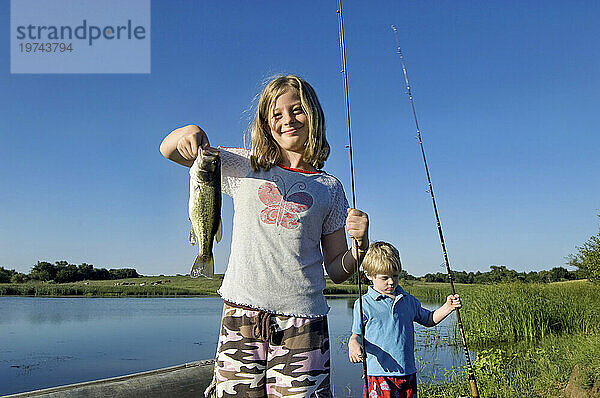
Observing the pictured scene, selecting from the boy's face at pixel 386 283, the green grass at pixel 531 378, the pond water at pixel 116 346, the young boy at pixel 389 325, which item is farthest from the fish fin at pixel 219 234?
the pond water at pixel 116 346

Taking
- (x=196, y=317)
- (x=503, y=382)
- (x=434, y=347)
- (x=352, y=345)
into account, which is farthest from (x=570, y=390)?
(x=196, y=317)

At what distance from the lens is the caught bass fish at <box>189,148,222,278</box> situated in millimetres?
1962

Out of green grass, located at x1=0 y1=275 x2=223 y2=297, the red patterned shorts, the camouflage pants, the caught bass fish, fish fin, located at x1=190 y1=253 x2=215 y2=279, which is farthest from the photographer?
green grass, located at x1=0 y1=275 x2=223 y2=297

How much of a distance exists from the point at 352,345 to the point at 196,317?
20501 millimetres

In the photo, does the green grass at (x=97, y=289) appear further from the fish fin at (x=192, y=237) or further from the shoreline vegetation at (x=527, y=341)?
the fish fin at (x=192, y=237)

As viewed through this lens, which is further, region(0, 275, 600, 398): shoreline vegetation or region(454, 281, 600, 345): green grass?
region(454, 281, 600, 345): green grass

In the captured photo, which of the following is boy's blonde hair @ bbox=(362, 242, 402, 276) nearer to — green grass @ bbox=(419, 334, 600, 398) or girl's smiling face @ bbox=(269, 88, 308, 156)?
girl's smiling face @ bbox=(269, 88, 308, 156)

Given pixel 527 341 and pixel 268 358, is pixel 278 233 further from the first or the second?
pixel 527 341

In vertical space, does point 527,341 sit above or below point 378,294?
below

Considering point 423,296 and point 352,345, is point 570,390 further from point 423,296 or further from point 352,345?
point 423,296

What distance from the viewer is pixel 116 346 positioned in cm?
1481

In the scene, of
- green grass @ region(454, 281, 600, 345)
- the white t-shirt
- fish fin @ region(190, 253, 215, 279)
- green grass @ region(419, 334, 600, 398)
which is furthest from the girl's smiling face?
green grass @ region(454, 281, 600, 345)

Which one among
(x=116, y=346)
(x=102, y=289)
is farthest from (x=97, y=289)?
(x=116, y=346)

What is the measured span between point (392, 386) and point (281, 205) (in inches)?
86.3
